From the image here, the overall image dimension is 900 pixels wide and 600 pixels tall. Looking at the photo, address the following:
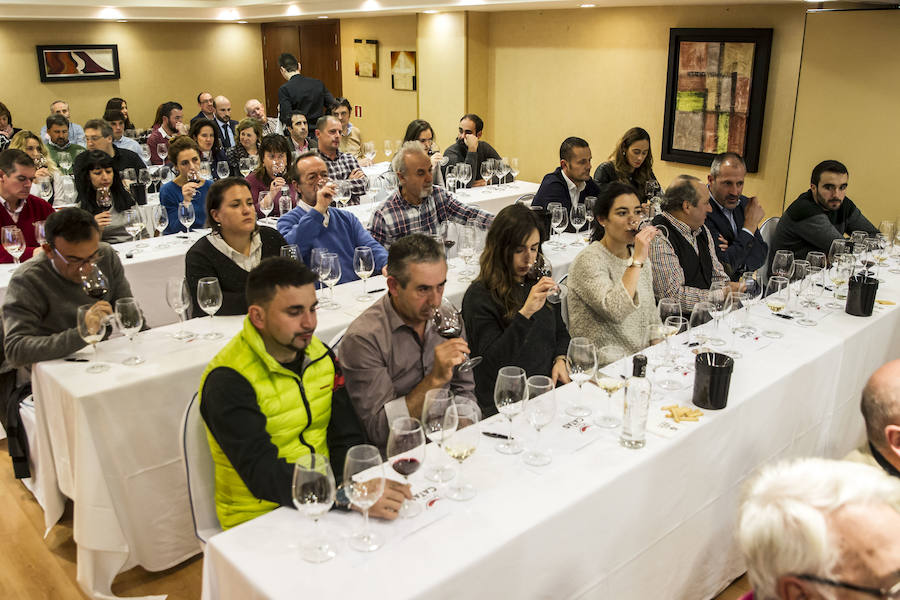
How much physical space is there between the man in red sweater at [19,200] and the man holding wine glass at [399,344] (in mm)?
3071

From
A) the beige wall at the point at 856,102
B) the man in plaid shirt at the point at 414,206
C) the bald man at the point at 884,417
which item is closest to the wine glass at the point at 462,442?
the bald man at the point at 884,417

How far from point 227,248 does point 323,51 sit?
1022cm

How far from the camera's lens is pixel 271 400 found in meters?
2.25

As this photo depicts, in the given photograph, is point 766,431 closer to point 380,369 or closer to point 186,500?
point 380,369

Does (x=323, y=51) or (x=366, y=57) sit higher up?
(x=323, y=51)

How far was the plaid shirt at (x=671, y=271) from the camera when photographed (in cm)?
387

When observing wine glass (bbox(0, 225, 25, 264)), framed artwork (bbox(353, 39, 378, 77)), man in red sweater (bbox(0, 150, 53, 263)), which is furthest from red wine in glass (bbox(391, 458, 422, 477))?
framed artwork (bbox(353, 39, 378, 77))

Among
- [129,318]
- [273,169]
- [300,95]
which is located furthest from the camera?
[300,95]

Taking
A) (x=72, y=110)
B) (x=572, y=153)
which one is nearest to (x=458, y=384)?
(x=572, y=153)

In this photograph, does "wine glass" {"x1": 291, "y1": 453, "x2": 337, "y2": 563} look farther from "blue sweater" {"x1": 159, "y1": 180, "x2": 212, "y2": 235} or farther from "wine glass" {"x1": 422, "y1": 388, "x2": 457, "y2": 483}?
"blue sweater" {"x1": 159, "y1": 180, "x2": 212, "y2": 235}

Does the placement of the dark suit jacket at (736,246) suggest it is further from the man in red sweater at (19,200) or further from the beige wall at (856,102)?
the man in red sweater at (19,200)

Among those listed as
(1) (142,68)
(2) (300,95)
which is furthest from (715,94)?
(1) (142,68)

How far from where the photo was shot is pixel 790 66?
23.3 feet

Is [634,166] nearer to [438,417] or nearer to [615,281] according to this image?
[615,281]
